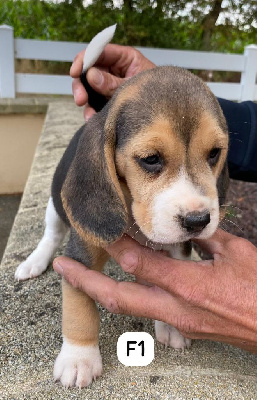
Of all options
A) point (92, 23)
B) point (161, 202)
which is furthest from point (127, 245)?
point (92, 23)

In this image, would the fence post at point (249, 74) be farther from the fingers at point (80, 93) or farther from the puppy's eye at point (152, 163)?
the puppy's eye at point (152, 163)

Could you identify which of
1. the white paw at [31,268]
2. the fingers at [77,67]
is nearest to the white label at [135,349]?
the white paw at [31,268]

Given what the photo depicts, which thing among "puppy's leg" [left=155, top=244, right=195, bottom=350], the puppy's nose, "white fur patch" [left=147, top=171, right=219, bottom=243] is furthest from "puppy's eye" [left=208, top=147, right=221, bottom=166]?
"puppy's leg" [left=155, top=244, right=195, bottom=350]

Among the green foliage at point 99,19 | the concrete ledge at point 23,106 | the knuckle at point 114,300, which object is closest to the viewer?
the knuckle at point 114,300

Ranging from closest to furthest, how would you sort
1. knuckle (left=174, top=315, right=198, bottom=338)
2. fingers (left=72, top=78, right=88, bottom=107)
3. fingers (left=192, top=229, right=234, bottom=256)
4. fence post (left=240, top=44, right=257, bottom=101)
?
1. knuckle (left=174, top=315, right=198, bottom=338)
2. fingers (left=192, top=229, right=234, bottom=256)
3. fingers (left=72, top=78, right=88, bottom=107)
4. fence post (left=240, top=44, right=257, bottom=101)

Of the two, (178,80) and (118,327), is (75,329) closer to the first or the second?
(118,327)

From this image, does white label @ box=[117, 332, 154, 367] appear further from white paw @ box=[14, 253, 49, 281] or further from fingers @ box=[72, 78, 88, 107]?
fingers @ box=[72, 78, 88, 107]

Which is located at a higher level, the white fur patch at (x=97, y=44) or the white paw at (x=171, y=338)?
the white fur patch at (x=97, y=44)
